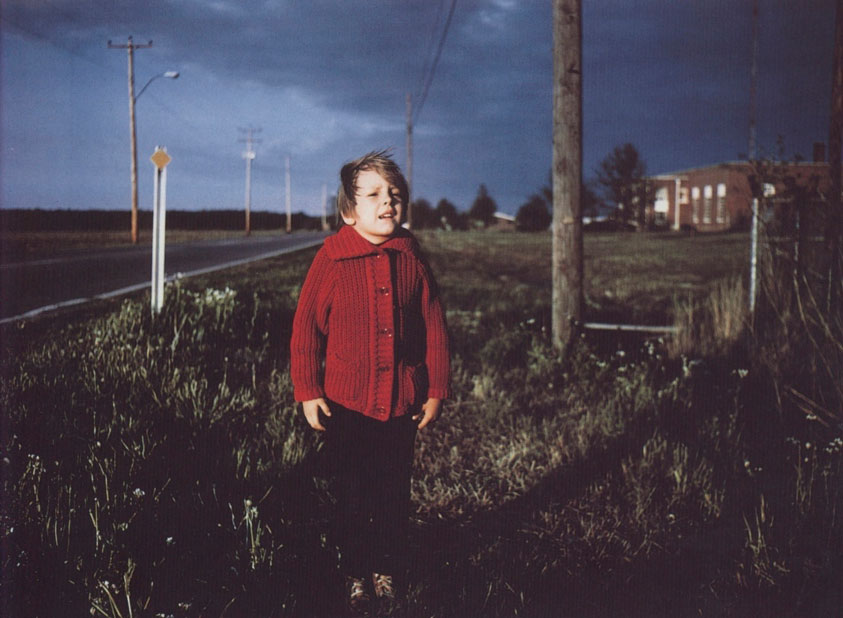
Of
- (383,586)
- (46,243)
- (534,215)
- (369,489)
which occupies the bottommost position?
(383,586)

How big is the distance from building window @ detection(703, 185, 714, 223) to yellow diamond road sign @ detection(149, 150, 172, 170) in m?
64.5

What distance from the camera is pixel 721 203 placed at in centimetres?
5950

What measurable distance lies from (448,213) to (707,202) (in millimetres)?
33911

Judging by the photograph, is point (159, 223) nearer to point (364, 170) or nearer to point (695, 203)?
Result: point (364, 170)

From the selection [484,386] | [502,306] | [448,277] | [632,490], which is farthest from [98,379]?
[448,277]

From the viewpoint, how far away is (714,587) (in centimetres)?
246

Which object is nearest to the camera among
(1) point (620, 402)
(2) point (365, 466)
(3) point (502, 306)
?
(2) point (365, 466)

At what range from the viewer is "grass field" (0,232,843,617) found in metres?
2.23

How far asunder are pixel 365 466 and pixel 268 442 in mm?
1243

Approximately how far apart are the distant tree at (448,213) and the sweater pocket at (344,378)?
79.2m

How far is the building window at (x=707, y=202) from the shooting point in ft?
204

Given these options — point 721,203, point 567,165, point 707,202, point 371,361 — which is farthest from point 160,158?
point 707,202

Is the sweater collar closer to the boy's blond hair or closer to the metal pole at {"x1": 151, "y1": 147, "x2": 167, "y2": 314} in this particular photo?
the boy's blond hair

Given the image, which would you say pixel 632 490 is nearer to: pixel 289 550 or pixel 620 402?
pixel 620 402
